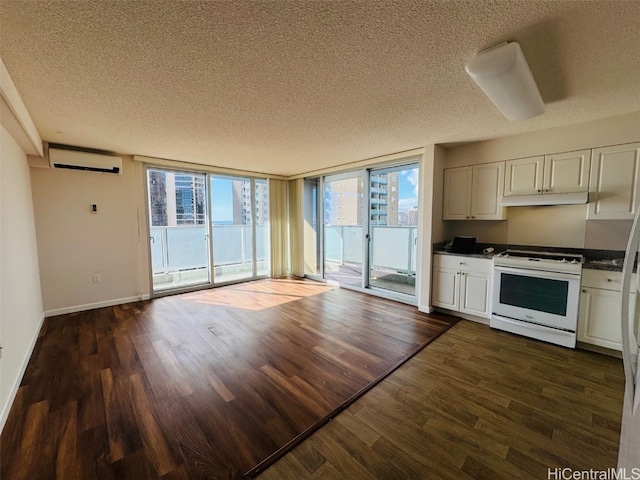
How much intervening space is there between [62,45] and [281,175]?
14.2 ft

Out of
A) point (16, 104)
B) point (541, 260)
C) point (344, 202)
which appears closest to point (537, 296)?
point (541, 260)

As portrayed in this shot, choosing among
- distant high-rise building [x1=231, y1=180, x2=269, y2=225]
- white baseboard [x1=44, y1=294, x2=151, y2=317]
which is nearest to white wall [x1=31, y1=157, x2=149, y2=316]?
white baseboard [x1=44, y1=294, x2=151, y2=317]

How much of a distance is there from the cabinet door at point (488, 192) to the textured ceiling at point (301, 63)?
0.54 meters

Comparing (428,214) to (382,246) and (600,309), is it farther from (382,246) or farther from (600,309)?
(600,309)

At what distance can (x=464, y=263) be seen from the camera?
3.38 m

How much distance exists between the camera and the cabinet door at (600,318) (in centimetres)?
243

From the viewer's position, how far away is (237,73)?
5.78 feet

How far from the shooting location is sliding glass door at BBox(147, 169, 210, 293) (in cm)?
445

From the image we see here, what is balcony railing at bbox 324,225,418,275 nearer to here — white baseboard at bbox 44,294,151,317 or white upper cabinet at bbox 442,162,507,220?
white upper cabinet at bbox 442,162,507,220

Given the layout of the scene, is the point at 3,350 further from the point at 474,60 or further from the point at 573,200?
the point at 573,200

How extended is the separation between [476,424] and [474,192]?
108 inches

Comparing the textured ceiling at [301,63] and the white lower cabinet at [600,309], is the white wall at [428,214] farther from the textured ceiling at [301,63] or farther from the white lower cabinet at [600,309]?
the white lower cabinet at [600,309]

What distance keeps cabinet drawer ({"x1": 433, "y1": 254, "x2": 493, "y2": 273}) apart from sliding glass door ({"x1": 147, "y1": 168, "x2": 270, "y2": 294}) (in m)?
3.60

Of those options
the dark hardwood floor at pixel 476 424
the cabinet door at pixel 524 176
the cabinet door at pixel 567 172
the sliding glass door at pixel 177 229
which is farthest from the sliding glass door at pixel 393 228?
the sliding glass door at pixel 177 229
